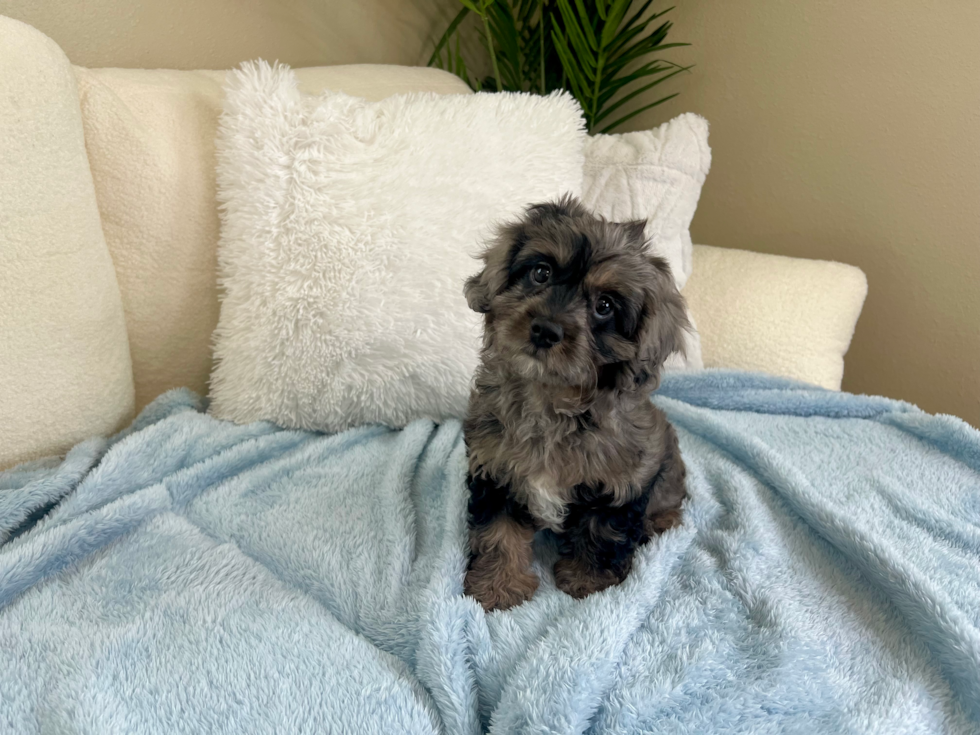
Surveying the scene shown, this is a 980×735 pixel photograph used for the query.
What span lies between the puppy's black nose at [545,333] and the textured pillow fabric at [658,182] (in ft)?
3.30

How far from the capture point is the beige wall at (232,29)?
174cm

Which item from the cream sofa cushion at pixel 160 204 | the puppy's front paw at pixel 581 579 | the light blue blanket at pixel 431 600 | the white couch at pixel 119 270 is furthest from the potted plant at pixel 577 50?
the puppy's front paw at pixel 581 579

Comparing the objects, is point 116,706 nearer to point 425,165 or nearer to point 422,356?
point 422,356

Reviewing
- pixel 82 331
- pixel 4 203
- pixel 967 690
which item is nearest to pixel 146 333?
pixel 82 331

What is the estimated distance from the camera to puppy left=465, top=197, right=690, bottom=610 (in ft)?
3.66

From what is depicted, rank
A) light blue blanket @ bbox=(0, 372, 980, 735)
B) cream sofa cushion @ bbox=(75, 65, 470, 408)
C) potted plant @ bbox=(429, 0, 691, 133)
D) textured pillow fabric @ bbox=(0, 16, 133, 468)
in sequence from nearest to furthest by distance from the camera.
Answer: light blue blanket @ bbox=(0, 372, 980, 735), textured pillow fabric @ bbox=(0, 16, 133, 468), cream sofa cushion @ bbox=(75, 65, 470, 408), potted plant @ bbox=(429, 0, 691, 133)

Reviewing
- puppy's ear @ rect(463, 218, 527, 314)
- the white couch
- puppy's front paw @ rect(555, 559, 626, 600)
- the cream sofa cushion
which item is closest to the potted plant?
the white couch

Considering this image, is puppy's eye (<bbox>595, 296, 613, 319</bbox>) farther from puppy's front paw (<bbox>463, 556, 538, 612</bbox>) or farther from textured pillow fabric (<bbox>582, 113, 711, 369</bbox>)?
textured pillow fabric (<bbox>582, 113, 711, 369</bbox>)

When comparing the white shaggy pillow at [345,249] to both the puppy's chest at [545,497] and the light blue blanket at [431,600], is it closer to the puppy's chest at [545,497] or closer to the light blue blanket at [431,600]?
the light blue blanket at [431,600]

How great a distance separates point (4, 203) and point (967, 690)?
204 centimetres

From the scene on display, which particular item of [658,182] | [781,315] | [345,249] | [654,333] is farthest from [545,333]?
[781,315]

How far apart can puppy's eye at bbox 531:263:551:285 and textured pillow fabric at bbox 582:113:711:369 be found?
2.93ft

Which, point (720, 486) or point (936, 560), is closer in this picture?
point (936, 560)

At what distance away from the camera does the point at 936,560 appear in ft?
4.22
